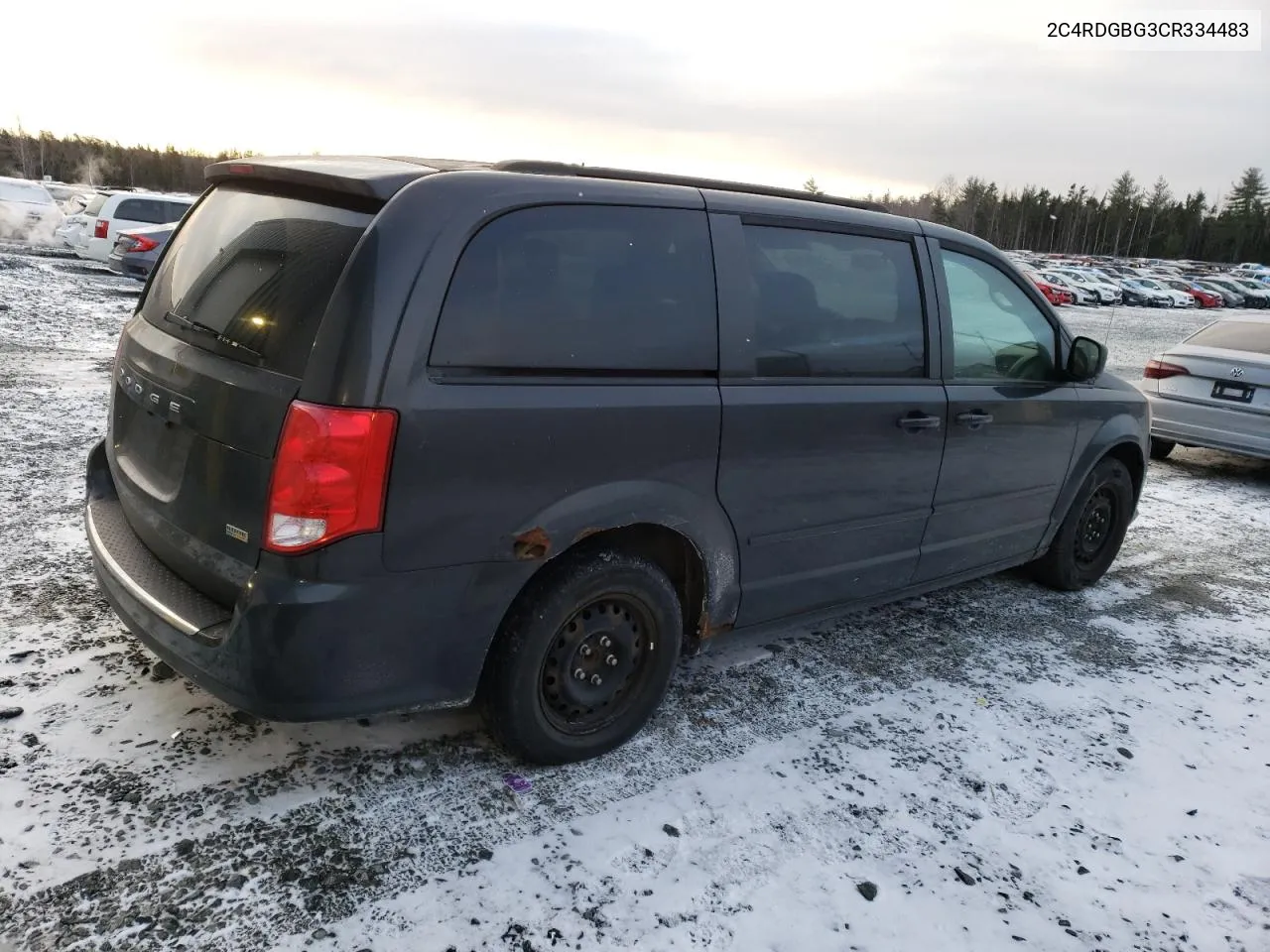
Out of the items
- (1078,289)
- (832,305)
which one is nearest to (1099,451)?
(832,305)

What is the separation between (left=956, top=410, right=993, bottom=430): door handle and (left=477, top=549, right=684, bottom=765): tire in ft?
5.37

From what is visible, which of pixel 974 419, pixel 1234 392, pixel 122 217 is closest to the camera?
pixel 974 419

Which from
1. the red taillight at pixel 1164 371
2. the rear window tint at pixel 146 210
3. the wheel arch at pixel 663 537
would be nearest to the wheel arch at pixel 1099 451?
the wheel arch at pixel 663 537

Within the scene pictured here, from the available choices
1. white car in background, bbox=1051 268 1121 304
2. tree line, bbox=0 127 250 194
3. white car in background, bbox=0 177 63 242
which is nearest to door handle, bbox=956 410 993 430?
white car in background, bbox=0 177 63 242

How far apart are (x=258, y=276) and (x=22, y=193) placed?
27702 millimetres

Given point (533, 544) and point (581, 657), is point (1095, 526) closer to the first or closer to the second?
point (581, 657)

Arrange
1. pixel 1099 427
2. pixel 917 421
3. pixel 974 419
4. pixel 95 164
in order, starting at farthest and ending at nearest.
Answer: pixel 95 164
pixel 1099 427
pixel 974 419
pixel 917 421

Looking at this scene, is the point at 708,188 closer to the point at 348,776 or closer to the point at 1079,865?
the point at 348,776

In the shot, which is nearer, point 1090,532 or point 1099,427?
point 1099,427

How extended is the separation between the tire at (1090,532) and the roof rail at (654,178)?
7.31 feet

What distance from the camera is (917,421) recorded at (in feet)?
12.3

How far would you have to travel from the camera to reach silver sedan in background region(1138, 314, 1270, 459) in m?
7.77

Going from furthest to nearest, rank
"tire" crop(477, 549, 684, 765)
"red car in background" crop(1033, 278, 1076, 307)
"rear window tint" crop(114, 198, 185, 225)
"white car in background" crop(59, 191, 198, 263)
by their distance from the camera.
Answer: "red car in background" crop(1033, 278, 1076, 307), "rear window tint" crop(114, 198, 185, 225), "white car in background" crop(59, 191, 198, 263), "tire" crop(477, 549, 684, 765)

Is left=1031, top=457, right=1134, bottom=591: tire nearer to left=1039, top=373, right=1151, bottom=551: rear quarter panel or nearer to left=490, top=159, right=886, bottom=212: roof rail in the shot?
left=1039, top=373, right=1151, bottom=551: rear quarter panel
